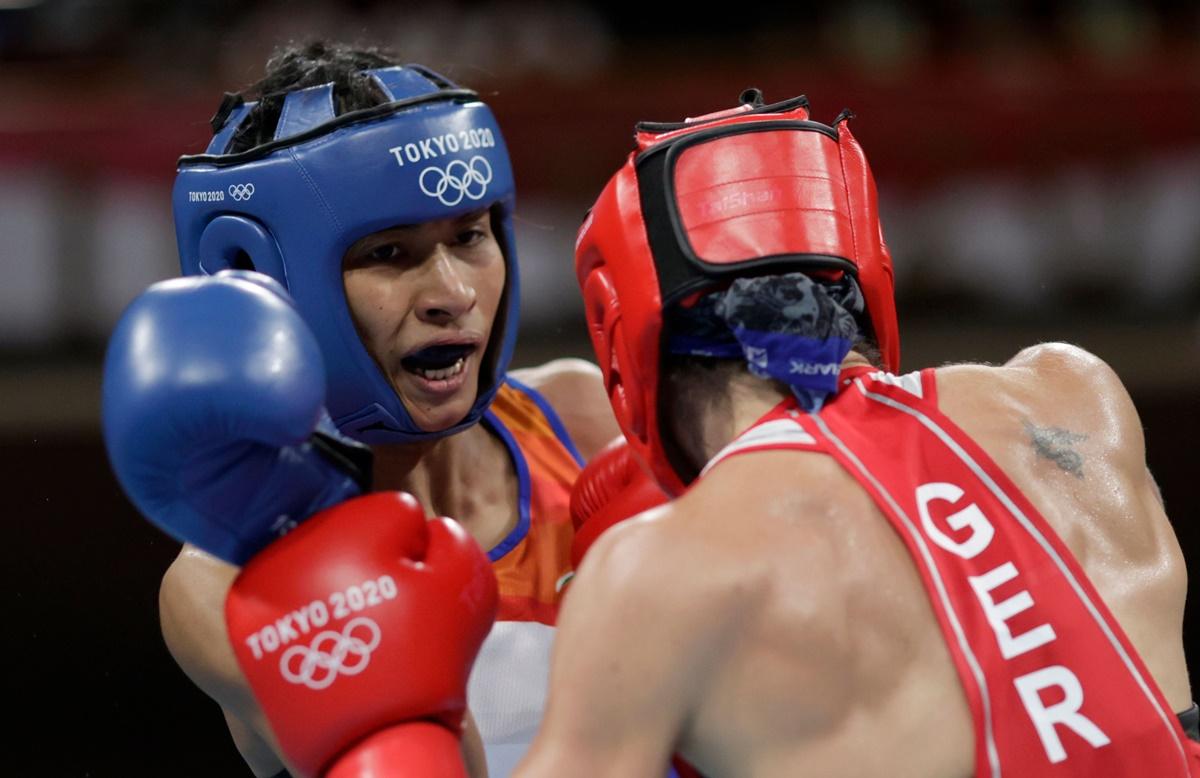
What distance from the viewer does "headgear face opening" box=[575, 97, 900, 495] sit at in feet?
5.71

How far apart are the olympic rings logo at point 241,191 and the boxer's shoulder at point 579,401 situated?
2.51 ft

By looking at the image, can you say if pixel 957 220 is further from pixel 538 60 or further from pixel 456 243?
pixel 456 243

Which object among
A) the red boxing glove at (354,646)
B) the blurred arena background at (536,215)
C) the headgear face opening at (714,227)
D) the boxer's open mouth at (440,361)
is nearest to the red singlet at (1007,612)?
the headgear face opening at (714,227)

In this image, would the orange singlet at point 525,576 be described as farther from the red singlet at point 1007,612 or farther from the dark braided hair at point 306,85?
the red singlet at point 1007,612

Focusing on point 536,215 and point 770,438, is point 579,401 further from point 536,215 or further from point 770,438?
point 536,215

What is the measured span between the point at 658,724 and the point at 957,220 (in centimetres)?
365

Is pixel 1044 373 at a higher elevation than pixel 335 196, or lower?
lower

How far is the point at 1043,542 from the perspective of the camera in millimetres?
1620

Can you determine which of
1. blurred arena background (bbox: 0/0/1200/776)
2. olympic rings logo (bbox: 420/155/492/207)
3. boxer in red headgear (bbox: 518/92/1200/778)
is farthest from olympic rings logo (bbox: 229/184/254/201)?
blurred arena background (bbox: 0/0/1200/776)

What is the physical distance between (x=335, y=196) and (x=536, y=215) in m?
2.66

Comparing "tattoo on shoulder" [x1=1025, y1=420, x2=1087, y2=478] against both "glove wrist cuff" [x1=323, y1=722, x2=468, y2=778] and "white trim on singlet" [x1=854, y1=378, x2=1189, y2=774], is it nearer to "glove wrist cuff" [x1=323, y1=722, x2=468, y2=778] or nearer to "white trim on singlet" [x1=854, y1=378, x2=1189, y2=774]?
"white trim on singlet" [x1=854, y1=378, x2=1189, y2=774]

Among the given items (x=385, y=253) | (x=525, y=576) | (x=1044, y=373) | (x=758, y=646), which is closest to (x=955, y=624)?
(x=758, y=646)

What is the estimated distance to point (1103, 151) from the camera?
4.87 meters

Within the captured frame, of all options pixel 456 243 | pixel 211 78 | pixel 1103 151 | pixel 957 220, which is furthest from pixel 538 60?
pixel 456 243
